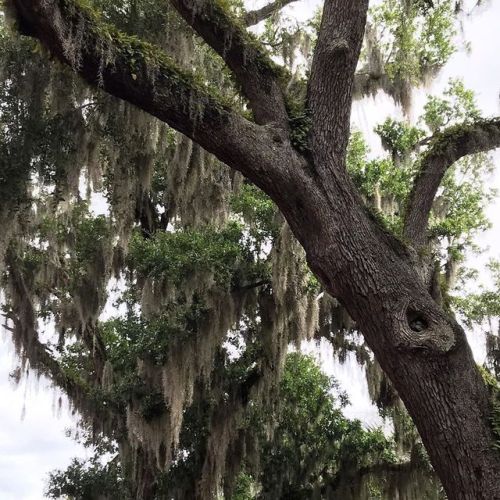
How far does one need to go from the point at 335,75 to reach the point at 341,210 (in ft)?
3.72

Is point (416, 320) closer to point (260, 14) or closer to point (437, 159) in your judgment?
point (437, 159)

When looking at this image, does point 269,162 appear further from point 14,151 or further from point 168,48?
point 168,48

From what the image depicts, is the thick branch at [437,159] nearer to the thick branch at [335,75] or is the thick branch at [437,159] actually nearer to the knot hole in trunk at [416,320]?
the thick branch at [335,75]

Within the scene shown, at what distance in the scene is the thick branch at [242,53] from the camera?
5199 millimetres

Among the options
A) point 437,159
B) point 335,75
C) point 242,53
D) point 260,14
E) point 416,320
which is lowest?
point 416,320

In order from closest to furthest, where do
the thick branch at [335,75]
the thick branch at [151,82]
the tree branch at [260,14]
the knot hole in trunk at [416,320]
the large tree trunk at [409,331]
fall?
the large tree trunk at [409,331]
the knot hole in trunk at [416,320]
the thick branch at [151,82]
the thick branch at [335,75]
the tree branch at [260,14]

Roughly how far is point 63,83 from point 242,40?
2.47 m

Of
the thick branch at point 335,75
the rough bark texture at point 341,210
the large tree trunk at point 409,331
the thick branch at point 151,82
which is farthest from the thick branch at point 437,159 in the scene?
the thick branch at point 151,82

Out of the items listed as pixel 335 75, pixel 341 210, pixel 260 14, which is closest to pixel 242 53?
→ pixel 335 75

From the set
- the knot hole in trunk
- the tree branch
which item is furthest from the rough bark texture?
the tree branch

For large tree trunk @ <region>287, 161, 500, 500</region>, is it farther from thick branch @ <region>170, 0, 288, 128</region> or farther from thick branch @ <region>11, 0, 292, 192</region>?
thick branch @ <region>170, 0, 288, 128</region>

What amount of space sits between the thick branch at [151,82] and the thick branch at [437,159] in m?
1.30

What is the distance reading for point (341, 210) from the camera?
14.8 feet

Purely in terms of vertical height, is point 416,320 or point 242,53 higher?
point 242,53
